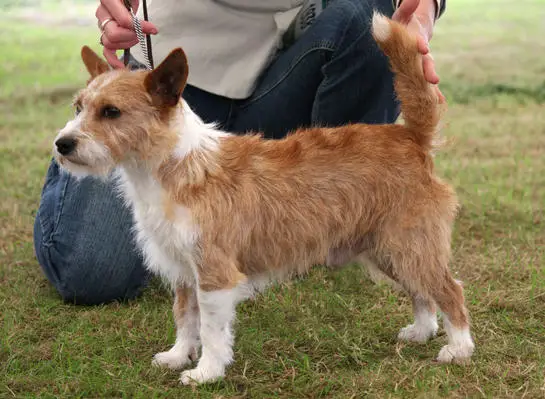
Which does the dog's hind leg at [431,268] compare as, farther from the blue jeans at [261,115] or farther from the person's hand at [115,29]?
the person's hand at [115,29]

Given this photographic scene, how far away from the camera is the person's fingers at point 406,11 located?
8.63 feet

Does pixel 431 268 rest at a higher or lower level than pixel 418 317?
higher

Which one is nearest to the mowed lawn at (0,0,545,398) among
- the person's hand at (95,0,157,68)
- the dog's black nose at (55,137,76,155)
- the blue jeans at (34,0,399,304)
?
the blue jeans at (34,0,399,304)

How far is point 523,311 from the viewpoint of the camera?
2918 millimetres

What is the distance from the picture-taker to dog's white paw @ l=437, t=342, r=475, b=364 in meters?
2.48

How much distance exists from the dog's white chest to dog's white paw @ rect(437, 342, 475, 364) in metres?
0.89

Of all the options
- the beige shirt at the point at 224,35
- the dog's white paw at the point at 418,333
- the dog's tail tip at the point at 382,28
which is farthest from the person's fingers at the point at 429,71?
the dog's white paw at the point at 418,333

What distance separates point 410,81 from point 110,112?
3.26ft

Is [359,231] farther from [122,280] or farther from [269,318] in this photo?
[122,280]

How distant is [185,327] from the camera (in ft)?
8.35

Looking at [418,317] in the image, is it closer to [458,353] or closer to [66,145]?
[458,353]

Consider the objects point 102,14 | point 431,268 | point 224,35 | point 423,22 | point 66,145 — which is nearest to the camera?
point 66,145

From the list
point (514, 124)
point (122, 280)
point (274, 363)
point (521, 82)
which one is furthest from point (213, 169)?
point (521, 82)

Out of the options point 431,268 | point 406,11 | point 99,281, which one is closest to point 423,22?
point 406,11
